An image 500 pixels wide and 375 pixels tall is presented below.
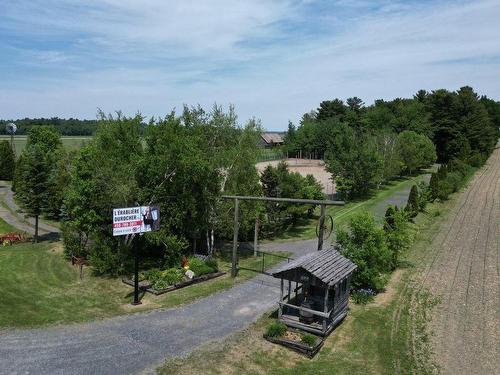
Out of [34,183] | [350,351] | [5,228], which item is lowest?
[5,228]

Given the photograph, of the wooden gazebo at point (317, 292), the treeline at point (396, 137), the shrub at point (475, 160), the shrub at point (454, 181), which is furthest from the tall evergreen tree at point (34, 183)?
the shrub at point (475, 160)

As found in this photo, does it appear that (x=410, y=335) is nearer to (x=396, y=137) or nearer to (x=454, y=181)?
(x=454, y=181)

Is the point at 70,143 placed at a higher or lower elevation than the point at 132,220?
higher

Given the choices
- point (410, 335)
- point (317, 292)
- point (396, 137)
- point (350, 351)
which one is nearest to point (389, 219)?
point (410, 335)

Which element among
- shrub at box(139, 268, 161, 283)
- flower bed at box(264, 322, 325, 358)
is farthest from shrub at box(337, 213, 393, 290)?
shrub at box(139, 268, 161, 283)

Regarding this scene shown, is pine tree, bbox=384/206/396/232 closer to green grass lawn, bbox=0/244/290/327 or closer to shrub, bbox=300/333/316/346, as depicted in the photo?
green grass lawn, bbox=0/244/290/327

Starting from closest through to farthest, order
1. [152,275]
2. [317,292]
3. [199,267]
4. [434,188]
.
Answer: [317,292], [152,275], [199,267], [434,188]
